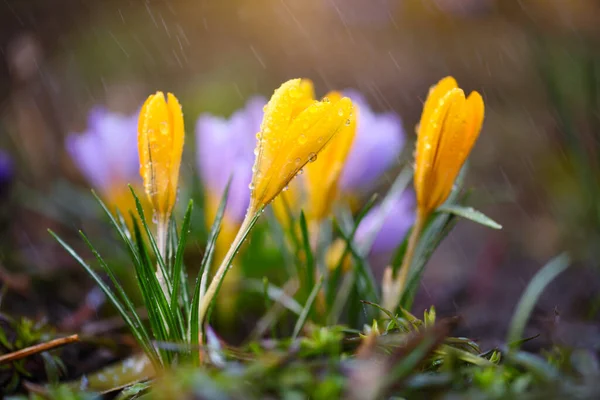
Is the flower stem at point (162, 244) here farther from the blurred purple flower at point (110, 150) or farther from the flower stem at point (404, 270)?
the blurred purple flower at point (110, 150)

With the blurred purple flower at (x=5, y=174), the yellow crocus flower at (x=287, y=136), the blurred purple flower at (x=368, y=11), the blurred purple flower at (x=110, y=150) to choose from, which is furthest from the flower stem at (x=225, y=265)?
the blurred purple flower at (x=368, y=11)

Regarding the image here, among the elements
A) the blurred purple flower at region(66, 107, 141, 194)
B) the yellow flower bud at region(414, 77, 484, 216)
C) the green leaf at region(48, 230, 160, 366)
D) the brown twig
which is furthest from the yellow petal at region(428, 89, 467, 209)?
the blurred purple flower at region(66, 107, 141, 194)

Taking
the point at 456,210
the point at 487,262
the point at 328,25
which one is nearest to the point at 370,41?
the point at 328,25

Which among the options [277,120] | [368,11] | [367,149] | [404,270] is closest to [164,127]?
[277,120]

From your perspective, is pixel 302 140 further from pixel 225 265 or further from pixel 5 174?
pixel 5 174

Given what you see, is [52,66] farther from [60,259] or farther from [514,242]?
[514,242]
